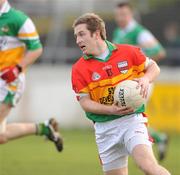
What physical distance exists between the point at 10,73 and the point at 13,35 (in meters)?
0.49

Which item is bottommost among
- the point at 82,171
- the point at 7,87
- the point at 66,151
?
the point at 66,151

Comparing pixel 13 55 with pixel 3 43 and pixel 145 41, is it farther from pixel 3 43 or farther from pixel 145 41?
pixel 145 41

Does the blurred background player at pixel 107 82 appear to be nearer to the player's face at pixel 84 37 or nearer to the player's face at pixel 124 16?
the player's face at pixel 84 37

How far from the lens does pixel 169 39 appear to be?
2000 cm

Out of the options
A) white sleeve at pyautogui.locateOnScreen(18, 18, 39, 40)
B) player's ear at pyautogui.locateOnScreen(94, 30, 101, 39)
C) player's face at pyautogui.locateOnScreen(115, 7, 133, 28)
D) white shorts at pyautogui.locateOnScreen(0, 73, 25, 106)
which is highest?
player's ear at pyautogui.locateOnScreen(94, 30, 101, 39)

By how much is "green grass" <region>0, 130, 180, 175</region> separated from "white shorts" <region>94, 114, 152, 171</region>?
276 centimetres

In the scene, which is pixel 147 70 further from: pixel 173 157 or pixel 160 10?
pixel 160 10

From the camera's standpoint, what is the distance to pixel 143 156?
774cm

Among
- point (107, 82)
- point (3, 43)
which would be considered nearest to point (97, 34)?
point (107, 82)

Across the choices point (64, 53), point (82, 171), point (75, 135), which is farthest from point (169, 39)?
point (82, 171)

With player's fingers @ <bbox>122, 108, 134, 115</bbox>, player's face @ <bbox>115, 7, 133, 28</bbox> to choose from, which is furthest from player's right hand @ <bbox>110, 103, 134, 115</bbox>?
player's face @ <bbox>115, 7, 133, 28</bbox>

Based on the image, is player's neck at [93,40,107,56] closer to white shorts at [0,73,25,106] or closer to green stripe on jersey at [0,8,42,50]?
green stripe on jersey at [0,8,42,50]

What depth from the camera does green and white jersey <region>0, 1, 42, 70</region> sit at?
10672 mm

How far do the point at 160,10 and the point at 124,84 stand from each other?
12651 millimetres
